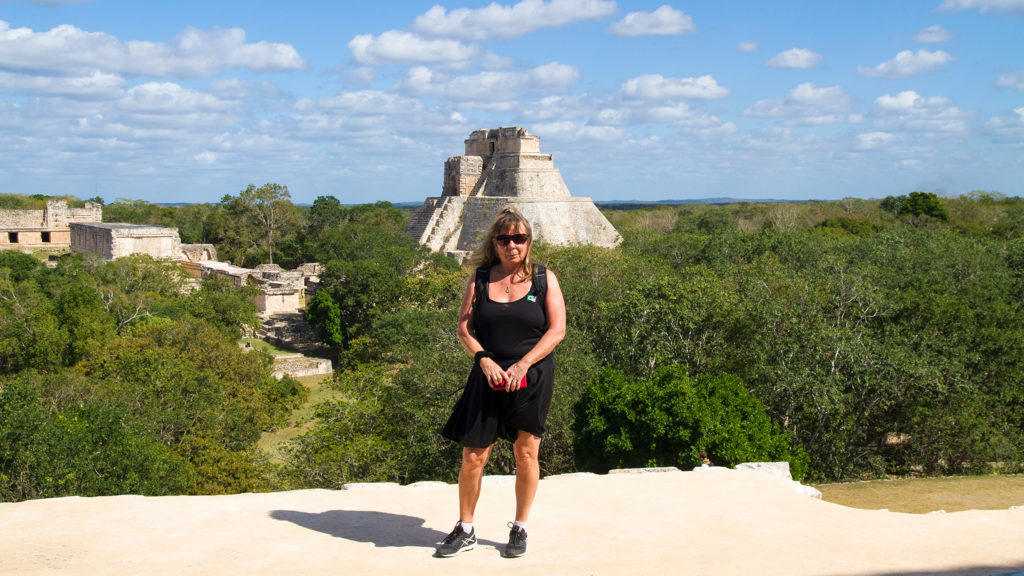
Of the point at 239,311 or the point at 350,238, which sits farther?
the point at 350,238

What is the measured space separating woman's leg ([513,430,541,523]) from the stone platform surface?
0.84 feet

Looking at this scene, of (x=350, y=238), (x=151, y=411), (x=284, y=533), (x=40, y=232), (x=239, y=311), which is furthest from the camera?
(x=40, y=232)

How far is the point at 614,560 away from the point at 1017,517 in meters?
2.98

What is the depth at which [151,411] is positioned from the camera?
12.3 m

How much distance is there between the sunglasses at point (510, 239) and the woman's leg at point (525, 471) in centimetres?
101

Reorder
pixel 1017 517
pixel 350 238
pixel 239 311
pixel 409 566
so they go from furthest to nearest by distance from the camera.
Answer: pixel 350 238 → pixel 239 311 → pixel 1017 517 → pixel 409 566

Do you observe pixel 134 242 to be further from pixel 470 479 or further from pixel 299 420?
pixel 470 479

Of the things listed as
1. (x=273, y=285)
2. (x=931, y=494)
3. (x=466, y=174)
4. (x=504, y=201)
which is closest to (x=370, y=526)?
(x=931, y=494)

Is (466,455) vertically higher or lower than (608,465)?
higher

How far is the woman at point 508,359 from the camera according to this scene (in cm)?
398

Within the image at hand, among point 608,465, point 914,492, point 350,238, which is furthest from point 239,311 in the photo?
point 914,492

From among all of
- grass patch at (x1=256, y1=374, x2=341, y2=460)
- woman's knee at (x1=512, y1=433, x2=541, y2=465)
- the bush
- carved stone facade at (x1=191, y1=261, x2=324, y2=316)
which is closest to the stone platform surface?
woman's knee at (x1=512, y1=433, x2=541, y2=465)

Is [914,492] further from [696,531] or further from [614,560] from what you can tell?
[614,560]

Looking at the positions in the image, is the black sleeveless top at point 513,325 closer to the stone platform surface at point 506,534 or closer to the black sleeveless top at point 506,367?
the black sleeveless top at point 506,367
